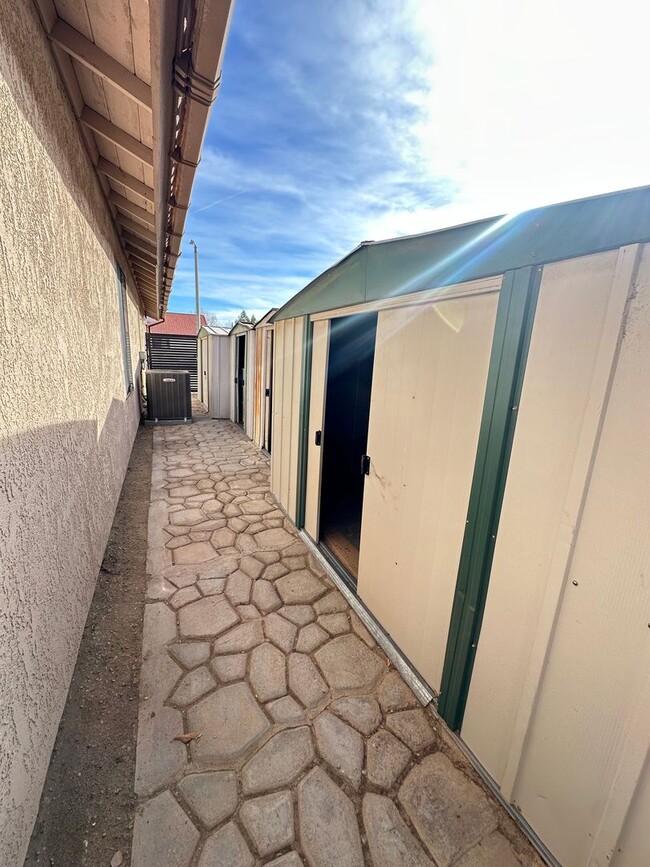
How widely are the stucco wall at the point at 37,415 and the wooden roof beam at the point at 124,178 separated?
56cm

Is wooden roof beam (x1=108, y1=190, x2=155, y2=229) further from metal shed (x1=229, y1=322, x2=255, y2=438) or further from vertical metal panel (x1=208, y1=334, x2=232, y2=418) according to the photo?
vertical metal panel (x1=208, y1=334, x2=232, y2=418)

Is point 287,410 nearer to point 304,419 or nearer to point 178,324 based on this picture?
point 304,419

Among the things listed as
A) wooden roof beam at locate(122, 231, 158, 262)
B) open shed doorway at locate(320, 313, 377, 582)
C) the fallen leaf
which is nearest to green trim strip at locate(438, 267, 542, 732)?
the fallen leaf

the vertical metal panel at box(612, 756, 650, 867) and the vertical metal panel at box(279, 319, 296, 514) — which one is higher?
the vertical metal panel at box(279, 319, 296, 514)

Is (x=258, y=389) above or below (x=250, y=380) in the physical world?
below

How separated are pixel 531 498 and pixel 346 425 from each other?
3.54m

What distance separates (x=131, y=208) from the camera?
3.60 m

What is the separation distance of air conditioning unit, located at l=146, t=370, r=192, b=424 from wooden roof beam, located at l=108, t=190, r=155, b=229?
16.8ft

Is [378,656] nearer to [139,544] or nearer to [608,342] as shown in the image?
[608,342]

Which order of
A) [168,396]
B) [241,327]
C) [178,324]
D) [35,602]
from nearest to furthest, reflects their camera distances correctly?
1. [35,602]
2. [241,327]
3. [168,396]
4. [178,324]

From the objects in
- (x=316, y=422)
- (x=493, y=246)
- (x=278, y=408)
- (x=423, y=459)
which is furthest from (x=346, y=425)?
(x=493, y=246)

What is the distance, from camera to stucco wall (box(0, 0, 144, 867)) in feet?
3.77

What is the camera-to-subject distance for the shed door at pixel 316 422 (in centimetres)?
312

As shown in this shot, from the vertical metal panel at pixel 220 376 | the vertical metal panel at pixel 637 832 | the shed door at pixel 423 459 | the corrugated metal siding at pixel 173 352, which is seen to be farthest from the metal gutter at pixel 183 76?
the corrugated metal siding at pixel 173 352
